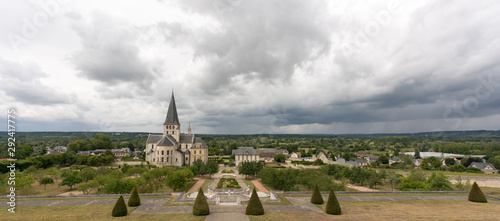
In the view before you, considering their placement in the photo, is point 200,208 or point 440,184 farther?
point 440,184

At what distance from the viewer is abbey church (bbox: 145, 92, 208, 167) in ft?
208

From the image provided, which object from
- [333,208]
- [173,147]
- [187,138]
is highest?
[187,138]

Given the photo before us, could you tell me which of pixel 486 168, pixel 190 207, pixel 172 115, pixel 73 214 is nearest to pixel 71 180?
pixel 73 214

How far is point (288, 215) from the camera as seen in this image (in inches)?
825

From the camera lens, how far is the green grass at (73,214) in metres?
20.2

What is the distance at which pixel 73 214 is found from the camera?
21234 millimetres

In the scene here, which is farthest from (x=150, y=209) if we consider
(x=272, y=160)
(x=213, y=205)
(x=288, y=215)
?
(x=272, y=160)

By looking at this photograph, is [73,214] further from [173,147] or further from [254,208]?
[173,147]

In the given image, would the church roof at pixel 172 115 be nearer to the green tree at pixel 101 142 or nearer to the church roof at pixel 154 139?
the church roof at pixel 154 139

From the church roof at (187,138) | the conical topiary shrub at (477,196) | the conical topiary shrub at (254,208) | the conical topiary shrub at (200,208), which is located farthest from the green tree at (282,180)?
the church roof at (187,138)

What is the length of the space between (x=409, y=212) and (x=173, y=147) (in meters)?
58.6

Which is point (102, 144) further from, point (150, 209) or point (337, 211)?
point (337, 211)

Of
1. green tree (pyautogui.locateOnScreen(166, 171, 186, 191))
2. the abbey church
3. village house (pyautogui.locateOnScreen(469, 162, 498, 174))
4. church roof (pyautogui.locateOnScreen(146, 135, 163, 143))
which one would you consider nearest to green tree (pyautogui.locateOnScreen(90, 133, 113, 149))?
church roof (pyautogui.locateOnScreen(146, 135, 163, 143))

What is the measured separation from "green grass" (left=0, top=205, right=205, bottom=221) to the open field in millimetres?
8400
